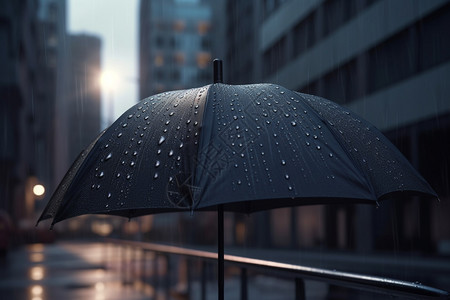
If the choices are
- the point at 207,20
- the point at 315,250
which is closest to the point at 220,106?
the point at 315,250

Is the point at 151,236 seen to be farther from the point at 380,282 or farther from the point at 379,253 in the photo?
the point at 380,282

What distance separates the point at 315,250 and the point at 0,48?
17.6m

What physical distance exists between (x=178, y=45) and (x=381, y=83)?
7554 centimetres

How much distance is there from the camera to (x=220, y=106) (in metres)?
3.60

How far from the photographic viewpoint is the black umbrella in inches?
126

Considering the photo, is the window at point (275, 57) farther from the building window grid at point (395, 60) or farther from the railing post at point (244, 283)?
the railing post at point (244, 283)

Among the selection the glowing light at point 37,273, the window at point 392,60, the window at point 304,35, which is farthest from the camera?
the window at point 304,35

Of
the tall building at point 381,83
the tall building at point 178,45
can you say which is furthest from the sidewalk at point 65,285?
the tall building at point 178,45

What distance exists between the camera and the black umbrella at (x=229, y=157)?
126 inches

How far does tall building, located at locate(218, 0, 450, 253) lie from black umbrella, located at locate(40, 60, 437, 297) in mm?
19192

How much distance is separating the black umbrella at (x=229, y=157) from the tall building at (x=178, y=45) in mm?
94037

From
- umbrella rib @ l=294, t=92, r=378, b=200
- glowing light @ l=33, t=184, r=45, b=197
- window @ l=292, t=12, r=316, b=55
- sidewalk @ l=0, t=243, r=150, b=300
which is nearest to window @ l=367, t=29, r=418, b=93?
window @ l=292, t=12, r=316, b=55

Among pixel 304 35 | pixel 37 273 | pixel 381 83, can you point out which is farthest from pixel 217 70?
pixel 304 35

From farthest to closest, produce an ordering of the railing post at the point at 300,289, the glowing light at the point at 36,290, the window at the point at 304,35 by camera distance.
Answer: the window at the point at 304,35
the glowing light at the point at 36,290
the railing post at the point at 300,289
